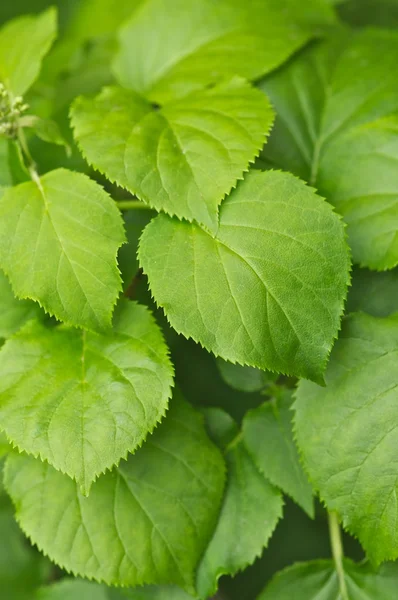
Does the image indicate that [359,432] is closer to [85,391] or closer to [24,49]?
[85,391]

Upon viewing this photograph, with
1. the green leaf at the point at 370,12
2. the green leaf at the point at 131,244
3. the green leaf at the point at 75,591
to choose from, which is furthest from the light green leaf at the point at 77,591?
the green leaf at the point at 370,12

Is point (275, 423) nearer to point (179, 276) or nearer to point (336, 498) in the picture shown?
point (336, 498)

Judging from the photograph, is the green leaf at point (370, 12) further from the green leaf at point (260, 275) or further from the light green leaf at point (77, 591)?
the light green leaf at point (77, 591)

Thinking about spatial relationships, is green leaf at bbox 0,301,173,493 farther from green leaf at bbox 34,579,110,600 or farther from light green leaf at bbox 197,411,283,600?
green leaf at bbox 34,579,110,600

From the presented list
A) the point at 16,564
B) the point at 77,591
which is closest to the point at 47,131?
the point at 77,591

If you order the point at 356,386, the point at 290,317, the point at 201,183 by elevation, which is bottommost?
the point at 356,386

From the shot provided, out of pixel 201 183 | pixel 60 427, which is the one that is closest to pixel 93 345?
pixel 60 427
